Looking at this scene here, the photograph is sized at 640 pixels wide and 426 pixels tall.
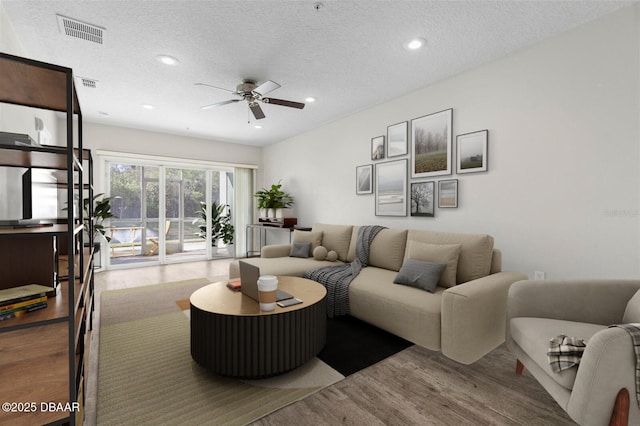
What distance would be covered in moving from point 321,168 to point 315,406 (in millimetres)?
3955

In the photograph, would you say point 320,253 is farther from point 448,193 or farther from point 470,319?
point 470,319

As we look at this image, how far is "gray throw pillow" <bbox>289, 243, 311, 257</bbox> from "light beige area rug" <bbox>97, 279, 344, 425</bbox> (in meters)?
1.72

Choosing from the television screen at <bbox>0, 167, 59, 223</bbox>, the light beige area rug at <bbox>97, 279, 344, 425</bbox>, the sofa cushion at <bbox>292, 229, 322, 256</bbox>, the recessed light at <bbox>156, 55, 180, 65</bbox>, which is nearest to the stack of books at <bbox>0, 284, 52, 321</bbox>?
the television screen at <bbox>0, 167, 59, 223</bbox>

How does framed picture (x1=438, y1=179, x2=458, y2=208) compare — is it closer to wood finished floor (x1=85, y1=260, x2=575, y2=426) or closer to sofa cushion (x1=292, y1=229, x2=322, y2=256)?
wood finished floor (x1=85, y1=260, x2=575, y2=426)

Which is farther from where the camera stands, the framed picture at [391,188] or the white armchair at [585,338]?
the framed picture at [391,188]

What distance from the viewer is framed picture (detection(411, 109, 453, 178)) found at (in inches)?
129

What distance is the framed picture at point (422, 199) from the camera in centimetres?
345

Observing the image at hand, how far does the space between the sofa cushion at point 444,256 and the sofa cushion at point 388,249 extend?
38 cm

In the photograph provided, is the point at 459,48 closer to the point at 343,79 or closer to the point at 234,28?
the point at 343,79

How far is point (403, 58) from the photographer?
2.84 metres

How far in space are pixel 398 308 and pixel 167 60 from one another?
3.07m

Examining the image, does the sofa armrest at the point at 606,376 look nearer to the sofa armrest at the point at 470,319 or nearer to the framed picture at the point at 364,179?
the sofa armrest at the point at 470,319

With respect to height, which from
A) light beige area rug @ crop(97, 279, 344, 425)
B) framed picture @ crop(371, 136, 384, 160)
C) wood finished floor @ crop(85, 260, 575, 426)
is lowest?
wood finished floor @ crop(85, 260, 575, 426)

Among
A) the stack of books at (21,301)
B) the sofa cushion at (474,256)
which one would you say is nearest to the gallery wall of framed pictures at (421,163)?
the sofa cushion at (474,256)
